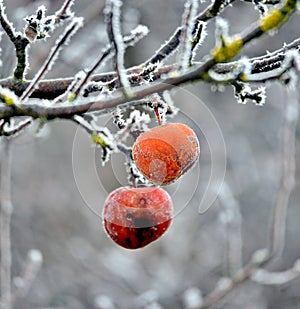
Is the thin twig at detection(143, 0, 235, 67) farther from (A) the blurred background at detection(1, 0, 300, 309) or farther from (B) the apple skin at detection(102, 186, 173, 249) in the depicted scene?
(A) the blurred background at detection(1, 0, 300, 309)

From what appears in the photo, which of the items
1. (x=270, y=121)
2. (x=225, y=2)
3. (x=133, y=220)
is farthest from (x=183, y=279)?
(x=225, y=2)

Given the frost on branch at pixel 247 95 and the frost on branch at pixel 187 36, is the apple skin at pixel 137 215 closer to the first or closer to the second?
the frost on branch at pixel 247 95

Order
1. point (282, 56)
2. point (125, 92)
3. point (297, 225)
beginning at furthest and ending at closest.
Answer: point (297, 225) → point (282, 56) → point (125, 92)

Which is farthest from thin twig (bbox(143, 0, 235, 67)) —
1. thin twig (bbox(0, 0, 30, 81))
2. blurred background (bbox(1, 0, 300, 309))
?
blurred background (bbox(1, 0, 300, 309))

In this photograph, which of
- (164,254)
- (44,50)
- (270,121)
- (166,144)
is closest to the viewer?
(166,144)

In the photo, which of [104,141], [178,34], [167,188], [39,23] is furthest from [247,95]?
[167,188]

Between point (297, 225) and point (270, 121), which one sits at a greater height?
point (270, 121)

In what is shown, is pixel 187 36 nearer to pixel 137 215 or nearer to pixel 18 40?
pixel 18 40

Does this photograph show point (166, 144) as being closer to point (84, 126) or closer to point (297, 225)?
point (84, 126)
